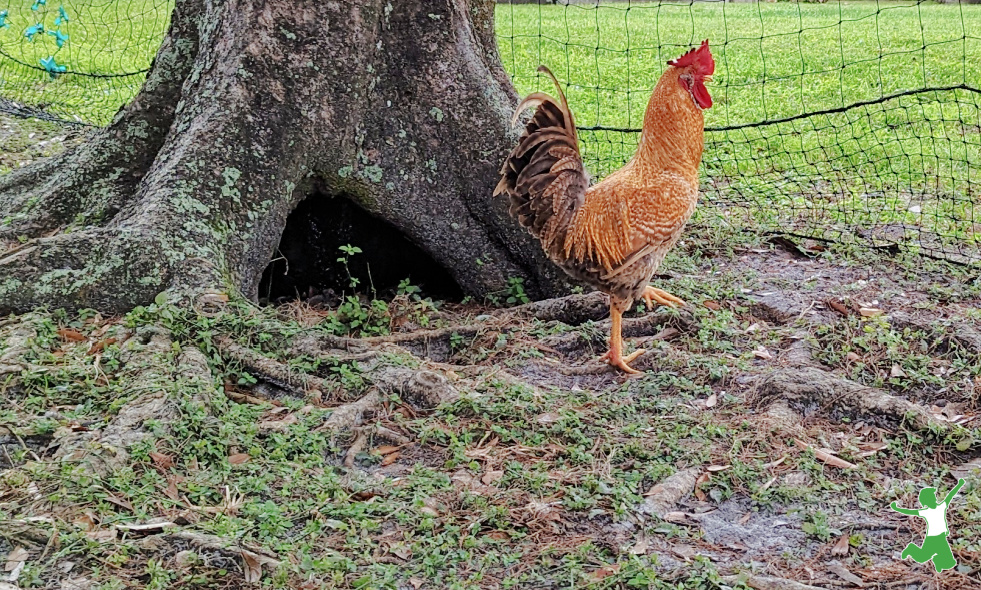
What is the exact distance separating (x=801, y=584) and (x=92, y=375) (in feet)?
9.32

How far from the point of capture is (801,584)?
2.94 metres

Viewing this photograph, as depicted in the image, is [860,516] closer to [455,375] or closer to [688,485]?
[688,485]

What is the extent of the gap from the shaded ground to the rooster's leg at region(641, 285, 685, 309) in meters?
0.11

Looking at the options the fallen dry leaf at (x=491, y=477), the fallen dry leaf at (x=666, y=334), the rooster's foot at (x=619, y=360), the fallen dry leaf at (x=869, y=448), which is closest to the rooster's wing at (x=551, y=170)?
the rooster's foot at (x=619, y=360)

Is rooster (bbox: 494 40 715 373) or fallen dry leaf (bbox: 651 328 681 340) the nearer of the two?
rooster (bbox: 494 40 715 373)

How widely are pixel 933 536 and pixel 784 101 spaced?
8.11m

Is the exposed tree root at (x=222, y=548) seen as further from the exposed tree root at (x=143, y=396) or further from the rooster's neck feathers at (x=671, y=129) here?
the rooster's neck feathers at (x=671, y=129)

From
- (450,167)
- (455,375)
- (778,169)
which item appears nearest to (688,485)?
(455,375)

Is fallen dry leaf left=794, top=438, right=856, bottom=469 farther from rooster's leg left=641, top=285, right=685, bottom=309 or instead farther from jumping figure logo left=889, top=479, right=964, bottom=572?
rooster's leg left=641, top=285, right=685, bottom=309

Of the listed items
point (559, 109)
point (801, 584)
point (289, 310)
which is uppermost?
point (559, 109)

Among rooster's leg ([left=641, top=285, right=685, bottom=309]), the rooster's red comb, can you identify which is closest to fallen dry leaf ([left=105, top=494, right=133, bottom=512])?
rooster's leg ([left=641, top=285, right=685, bottom=309])

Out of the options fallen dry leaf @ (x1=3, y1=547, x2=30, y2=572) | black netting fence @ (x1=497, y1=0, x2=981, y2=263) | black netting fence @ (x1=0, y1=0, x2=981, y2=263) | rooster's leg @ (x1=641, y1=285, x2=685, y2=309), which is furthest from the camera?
black netting fence @ (x1=0, y1=0, x2=981, y2=263)

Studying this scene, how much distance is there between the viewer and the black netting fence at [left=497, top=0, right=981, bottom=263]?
6.95m

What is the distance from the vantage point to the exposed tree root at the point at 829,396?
13.3 ft
